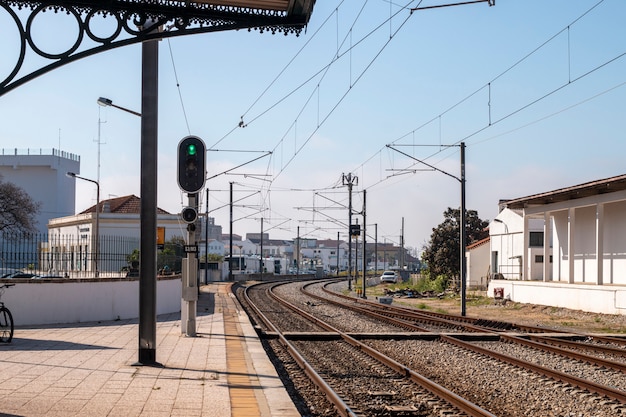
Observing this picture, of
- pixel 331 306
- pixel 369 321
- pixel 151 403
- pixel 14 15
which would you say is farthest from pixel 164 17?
pixel 331 306

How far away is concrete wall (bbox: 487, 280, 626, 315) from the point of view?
99.6ft

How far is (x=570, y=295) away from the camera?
34.5 meters

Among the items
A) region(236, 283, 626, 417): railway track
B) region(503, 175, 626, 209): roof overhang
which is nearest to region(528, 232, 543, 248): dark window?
region(503, 175, 626, 209): roof overhang

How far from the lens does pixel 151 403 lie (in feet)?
30.7

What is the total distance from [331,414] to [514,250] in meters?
45.0

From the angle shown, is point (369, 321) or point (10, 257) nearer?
point (10, 257)

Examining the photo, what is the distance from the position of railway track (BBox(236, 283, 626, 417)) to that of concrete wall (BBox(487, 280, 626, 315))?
7.95m

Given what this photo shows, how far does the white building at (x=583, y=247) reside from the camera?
105 ft

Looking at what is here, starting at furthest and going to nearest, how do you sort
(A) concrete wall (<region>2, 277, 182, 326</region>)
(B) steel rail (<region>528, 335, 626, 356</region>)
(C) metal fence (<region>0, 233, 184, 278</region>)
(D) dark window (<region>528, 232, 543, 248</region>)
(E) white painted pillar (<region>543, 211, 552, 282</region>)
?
1. (D) dark window (<region>528, 232, 543, 248</region>)
2. (E) white painted pillar (<region>543, 211, 552, 282</region>)
3. (C) metal fence (<region>0, 233, 184, 278</region>)
4. (A) concrete wall (<region>2, 277, 182, 326</region>)
5. (B) steel rail (<region>528, 335, 626, 356</region>)

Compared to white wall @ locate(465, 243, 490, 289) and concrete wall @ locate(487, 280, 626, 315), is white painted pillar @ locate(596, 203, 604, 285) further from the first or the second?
white wall @ locate(465, 243, 490, 289)

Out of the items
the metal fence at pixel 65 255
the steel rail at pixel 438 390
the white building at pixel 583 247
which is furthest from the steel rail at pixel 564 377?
the white building at pixel 583 247

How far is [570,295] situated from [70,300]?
22.3 metres

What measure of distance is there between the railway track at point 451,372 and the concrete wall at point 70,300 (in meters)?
4.39

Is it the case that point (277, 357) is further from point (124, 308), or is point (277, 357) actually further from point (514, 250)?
point (514, 250)
